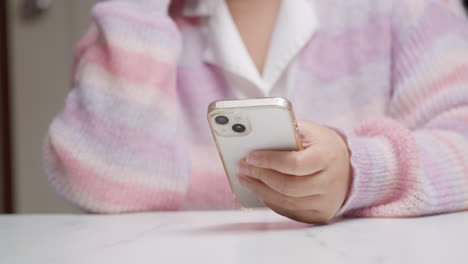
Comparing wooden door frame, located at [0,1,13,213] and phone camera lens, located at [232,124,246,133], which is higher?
phone camera lens, located at [232,124,246,133]

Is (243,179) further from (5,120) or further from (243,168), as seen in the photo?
(5,120)

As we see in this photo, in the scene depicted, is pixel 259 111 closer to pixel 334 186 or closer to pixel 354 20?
pixel 334 186

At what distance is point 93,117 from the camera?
0.72m

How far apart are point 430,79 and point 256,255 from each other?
14.4 inches

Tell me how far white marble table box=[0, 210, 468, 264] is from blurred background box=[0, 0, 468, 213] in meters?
1.00

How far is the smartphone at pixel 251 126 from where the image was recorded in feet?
1.51

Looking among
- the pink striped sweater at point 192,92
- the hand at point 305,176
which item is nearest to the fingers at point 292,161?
the hand at point 305,176

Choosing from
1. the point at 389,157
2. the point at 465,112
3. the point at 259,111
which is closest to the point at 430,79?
the point at 465,112

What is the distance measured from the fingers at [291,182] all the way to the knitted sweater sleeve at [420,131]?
0.05 metres

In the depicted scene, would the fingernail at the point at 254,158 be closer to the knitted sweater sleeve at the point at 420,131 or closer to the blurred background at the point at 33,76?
the knitted sweater sleeve at the point at 420,131

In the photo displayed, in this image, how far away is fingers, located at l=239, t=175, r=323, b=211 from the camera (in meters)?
0.52

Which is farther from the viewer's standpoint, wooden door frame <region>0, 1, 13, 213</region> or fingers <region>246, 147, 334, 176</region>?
wooden door frame <region>0, 1, 13, 213</region>

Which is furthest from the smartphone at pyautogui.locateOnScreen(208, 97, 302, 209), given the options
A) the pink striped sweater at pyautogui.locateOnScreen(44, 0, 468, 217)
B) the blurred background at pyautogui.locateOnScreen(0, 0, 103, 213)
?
the blurred background at pyautogui.locateOnScreen(0, 0, 103, 213)

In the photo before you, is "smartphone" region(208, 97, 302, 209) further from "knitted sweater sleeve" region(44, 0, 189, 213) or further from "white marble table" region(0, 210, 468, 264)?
"knitted sweater sleeve" region(44, 0, 189, 213)
